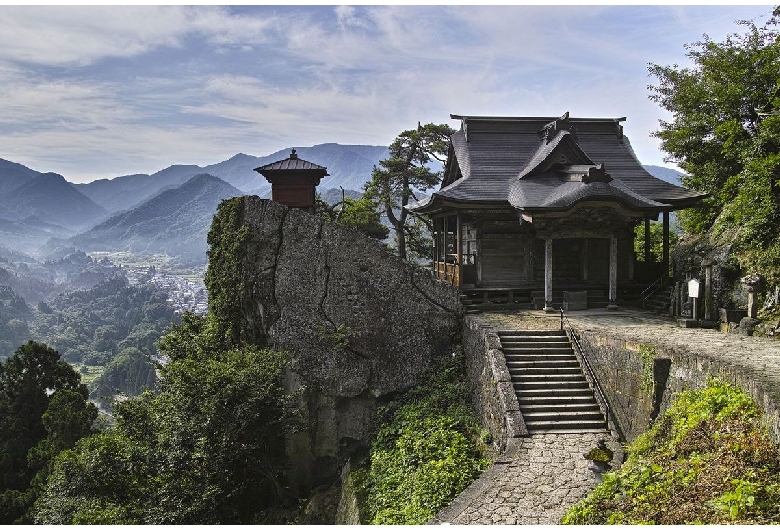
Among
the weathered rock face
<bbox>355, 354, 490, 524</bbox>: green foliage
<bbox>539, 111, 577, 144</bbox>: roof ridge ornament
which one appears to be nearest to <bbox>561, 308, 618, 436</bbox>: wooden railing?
<bbox>355, 354, 490, 524</bbox>: green foliage

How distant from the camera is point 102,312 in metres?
115

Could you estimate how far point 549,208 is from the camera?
16.5 m

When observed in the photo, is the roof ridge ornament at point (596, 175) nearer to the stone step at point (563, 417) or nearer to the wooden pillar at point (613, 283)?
the wooden pillar at point (613, 283)

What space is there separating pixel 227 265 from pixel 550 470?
12.5 meters

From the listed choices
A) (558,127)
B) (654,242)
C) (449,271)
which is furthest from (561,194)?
(654,242)

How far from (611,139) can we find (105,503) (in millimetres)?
22431

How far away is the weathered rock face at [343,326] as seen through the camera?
16250mm

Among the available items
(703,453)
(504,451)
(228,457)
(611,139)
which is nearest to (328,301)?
(228,457)

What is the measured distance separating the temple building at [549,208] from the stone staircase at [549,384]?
3.82m

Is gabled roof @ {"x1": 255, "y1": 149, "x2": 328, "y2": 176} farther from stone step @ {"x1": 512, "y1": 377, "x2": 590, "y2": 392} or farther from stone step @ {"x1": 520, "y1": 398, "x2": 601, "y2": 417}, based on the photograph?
stone step @ {"x1": 520, "y1": 398, "x2": 601, "y2": 417}

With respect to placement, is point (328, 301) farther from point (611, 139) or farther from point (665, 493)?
point (611, 139)

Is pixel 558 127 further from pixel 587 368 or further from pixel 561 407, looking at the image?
pixel 561 407

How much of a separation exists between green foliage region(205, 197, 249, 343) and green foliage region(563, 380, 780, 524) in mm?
12725

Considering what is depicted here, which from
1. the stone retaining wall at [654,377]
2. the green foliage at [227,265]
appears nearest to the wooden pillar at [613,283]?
the stone retaining wall at [654,377]
